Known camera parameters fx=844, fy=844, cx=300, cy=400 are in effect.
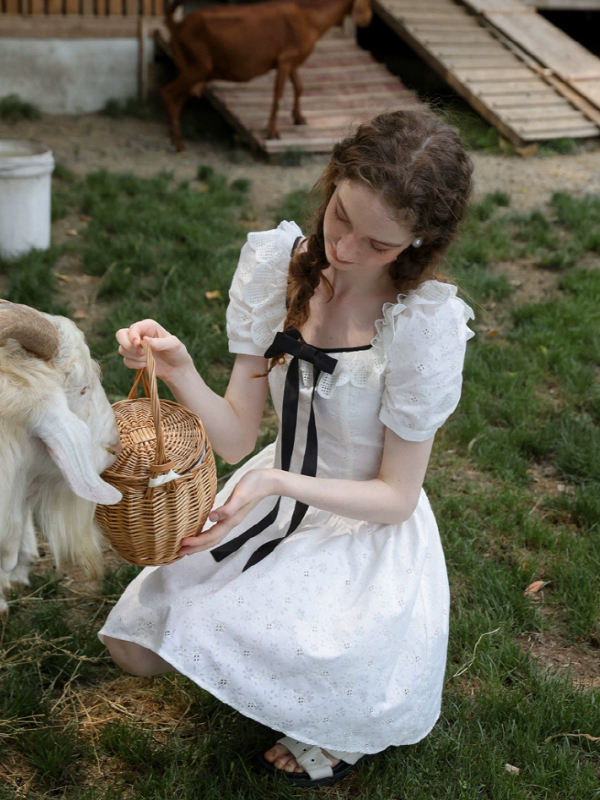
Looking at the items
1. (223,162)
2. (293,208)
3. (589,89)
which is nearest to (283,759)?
(293,208)

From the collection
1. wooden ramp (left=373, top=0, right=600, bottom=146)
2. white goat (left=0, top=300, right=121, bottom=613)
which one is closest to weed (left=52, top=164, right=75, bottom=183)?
wooden ramp (left=373, top=0, right=600, bottom=146)

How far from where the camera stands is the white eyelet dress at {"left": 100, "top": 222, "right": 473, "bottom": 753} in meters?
1.90

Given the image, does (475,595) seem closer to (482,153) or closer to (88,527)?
(88,527)

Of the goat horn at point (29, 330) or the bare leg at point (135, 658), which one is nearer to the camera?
the goat horn at point (29, 330)

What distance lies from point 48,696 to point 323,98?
623 centimetres

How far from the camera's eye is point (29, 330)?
5.20 ft

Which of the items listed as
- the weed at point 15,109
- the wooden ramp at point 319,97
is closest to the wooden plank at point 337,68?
the wooden ramp at point 319,97

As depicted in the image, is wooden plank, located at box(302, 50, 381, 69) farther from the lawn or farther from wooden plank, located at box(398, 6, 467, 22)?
the lawn

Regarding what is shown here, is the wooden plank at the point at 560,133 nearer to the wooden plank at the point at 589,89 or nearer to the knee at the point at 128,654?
the wooden plank at the point at 589,89

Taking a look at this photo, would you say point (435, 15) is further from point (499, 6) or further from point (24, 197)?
point (24, 197)

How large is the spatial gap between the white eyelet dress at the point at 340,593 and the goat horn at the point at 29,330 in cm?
66

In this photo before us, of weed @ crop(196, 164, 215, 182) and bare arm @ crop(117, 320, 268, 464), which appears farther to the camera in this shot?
weed @ crop(196, 164, 215, 182)

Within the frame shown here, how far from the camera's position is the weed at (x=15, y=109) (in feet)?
23.3

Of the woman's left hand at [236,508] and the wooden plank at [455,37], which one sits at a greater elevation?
the woman's left hand at [236,508]
